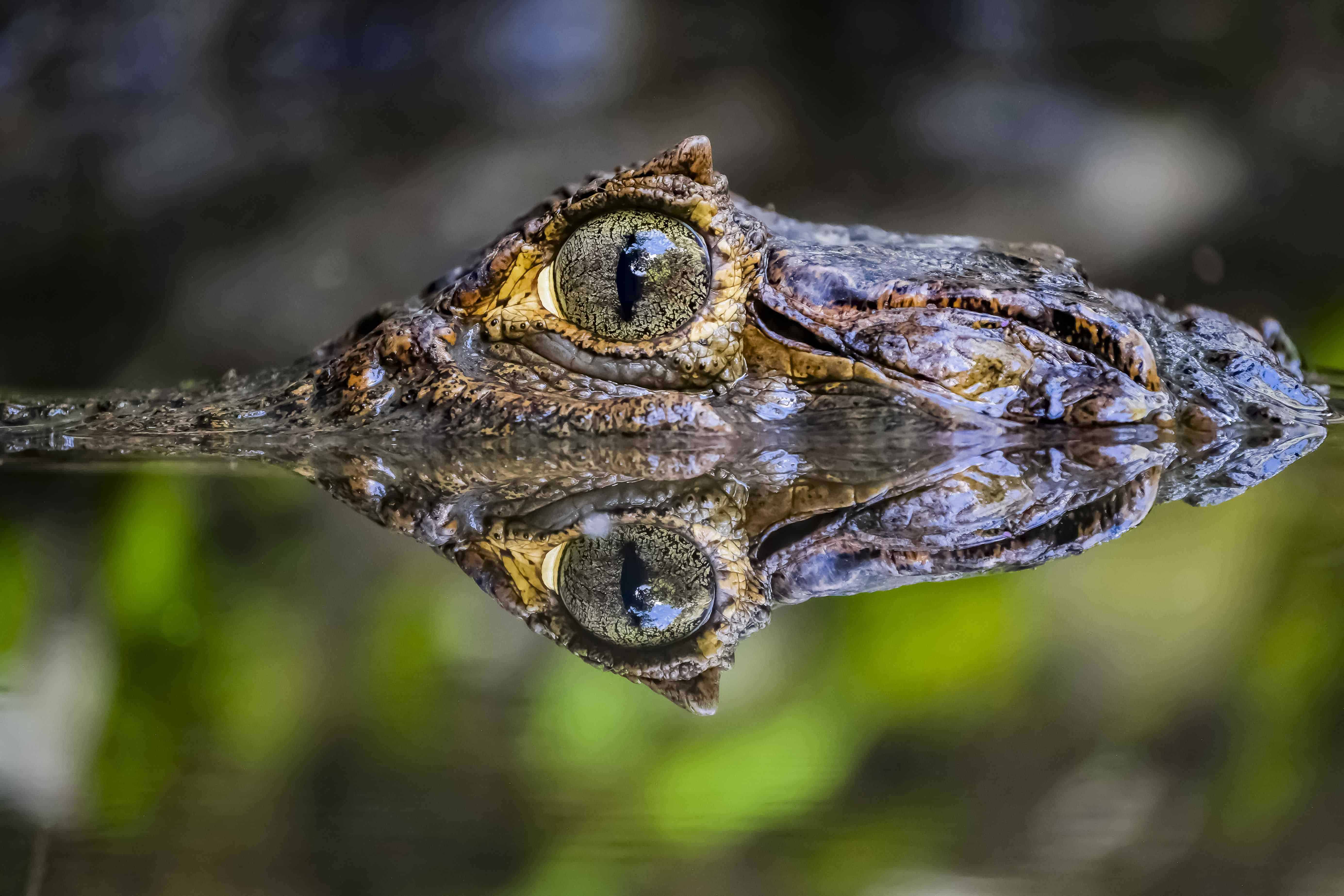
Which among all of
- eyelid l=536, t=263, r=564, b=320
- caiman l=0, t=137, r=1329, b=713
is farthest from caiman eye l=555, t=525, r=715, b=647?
eyelid l=536, t=263, r=564, b=320

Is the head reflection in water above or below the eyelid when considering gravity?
below

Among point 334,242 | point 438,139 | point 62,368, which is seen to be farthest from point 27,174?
point 438,139

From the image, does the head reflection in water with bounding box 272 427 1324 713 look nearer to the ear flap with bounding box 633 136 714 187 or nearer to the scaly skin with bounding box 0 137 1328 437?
the scaly skin with bounding box 0 137 1328 437

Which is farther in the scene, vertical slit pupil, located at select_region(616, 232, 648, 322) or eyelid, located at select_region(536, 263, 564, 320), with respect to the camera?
eyelid, located at select_region(536, 263, 564, 320)

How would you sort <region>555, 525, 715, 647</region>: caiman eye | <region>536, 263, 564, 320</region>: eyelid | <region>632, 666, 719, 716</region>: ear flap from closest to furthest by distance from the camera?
<region>632, 666, 719, 716</region>: ear flap < <region>555, 525, 715, 647</region>: caiman eye < <region>536, 263, 564, 320</region>: eyelid

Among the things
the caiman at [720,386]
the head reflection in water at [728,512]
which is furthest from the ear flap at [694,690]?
the caiman at [720,386]

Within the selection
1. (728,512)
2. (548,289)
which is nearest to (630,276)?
(548,289)

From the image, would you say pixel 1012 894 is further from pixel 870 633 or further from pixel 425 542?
pixel 425 542

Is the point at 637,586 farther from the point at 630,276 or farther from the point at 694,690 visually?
the point at 630,276

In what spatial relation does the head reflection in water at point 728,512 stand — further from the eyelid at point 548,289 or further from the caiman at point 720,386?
the eyelid at point 548,289
